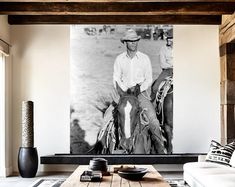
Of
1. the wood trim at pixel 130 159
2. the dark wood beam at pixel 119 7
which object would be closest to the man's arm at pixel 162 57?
the dark wood beam at pixel 119 7

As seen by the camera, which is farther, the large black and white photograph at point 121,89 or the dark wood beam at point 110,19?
the large black and white photograph at point 121,89

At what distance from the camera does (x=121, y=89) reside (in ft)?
24.1

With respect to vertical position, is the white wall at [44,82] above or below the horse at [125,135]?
above

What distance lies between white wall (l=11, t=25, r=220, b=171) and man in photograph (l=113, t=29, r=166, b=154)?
53 cm

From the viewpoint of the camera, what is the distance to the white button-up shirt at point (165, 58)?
737cm

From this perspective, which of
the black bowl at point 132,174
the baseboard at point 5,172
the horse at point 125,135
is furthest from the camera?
the horse at point 125,135

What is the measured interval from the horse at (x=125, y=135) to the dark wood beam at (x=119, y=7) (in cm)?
175

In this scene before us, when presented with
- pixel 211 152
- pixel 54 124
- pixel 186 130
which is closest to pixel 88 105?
pixel 54 124

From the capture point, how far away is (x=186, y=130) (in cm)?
737

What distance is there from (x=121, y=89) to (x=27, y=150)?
Result: 6.34 feet

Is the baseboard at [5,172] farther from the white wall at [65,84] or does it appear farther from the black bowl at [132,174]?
the black bowl at [132,174]

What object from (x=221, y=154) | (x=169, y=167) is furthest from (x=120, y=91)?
(x=221, y=154)

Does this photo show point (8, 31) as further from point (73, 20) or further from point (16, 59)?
point (73, 20)

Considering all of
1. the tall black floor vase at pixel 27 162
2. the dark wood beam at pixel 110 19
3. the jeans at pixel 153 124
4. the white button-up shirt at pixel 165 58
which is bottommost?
the tall black floor vase at pixel 27 162
